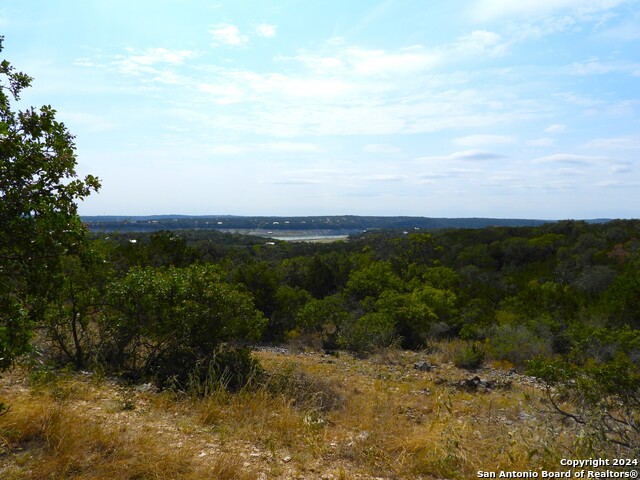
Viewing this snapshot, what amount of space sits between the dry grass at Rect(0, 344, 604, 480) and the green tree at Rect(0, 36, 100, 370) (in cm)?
121

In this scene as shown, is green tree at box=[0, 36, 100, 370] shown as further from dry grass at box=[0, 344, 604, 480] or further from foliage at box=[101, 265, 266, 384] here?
foliage at box=[101, 265, 266, 384]

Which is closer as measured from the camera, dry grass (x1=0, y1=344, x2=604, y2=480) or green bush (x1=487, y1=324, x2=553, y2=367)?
dry grass (x1=0, y1=344, x2=604, y2=480)

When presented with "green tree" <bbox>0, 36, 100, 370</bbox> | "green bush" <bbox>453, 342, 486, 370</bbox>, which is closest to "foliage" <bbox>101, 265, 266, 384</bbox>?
"green tree" <bbox>0, 36, 100, 370</bbox>

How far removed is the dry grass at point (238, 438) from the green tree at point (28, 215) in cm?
121

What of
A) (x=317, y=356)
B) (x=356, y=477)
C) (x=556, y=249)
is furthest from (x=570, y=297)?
(x=356, y=477)

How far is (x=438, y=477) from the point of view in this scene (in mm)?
3873

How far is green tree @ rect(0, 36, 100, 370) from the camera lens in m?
2.91

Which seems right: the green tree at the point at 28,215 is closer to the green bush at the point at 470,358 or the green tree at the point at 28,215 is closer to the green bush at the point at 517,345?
the green bush at the point at 470,358

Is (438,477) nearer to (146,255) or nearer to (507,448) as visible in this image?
(507,448)

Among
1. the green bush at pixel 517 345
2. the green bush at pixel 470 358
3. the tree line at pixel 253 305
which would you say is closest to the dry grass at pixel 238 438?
the tree line at pixel 253 305

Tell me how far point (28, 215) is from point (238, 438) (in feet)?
9.43

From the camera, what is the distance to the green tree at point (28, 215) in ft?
9.55

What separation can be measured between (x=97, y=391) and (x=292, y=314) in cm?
1222

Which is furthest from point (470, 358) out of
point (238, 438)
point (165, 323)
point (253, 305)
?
point (238, 438)
